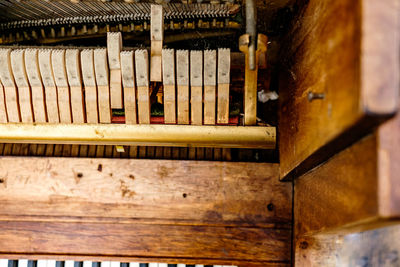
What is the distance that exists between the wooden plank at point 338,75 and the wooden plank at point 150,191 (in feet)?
1.06

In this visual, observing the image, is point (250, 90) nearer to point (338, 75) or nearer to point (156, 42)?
point (156, 42)

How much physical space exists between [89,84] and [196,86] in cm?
54

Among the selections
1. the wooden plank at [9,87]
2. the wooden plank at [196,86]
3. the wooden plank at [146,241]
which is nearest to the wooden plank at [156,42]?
the wooden plank at [196,86]

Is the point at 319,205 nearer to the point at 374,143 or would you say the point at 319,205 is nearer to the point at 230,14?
the point at 374,143

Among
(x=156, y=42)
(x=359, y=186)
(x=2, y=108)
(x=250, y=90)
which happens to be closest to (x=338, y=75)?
(x=359, y=186)

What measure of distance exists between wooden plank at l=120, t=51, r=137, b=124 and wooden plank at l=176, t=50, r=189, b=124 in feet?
0.74

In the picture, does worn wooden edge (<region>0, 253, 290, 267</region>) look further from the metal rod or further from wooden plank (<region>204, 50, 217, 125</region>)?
wooden plank (<region>204, 50, 217, 125</region>)

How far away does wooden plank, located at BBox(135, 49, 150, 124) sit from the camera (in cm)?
179

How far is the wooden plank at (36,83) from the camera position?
183 cm

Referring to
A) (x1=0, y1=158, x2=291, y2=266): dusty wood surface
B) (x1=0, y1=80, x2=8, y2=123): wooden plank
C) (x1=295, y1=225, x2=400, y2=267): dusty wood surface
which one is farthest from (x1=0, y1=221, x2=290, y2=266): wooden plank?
(x1=0, y1=80, x2=8, y2=123): wooden plank

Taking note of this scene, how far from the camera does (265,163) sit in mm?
2135

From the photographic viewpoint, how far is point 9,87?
1922 mm

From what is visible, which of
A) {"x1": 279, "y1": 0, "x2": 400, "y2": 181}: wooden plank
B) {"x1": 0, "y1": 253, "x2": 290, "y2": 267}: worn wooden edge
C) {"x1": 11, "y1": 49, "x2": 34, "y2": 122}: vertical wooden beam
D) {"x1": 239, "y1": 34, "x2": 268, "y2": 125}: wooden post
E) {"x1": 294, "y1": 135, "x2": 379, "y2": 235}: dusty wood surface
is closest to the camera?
{"x1": 279, "y1": 0, "x2": 400, "y2": 181}: wooden plank

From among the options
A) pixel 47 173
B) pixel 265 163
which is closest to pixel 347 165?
pixel 265 163
